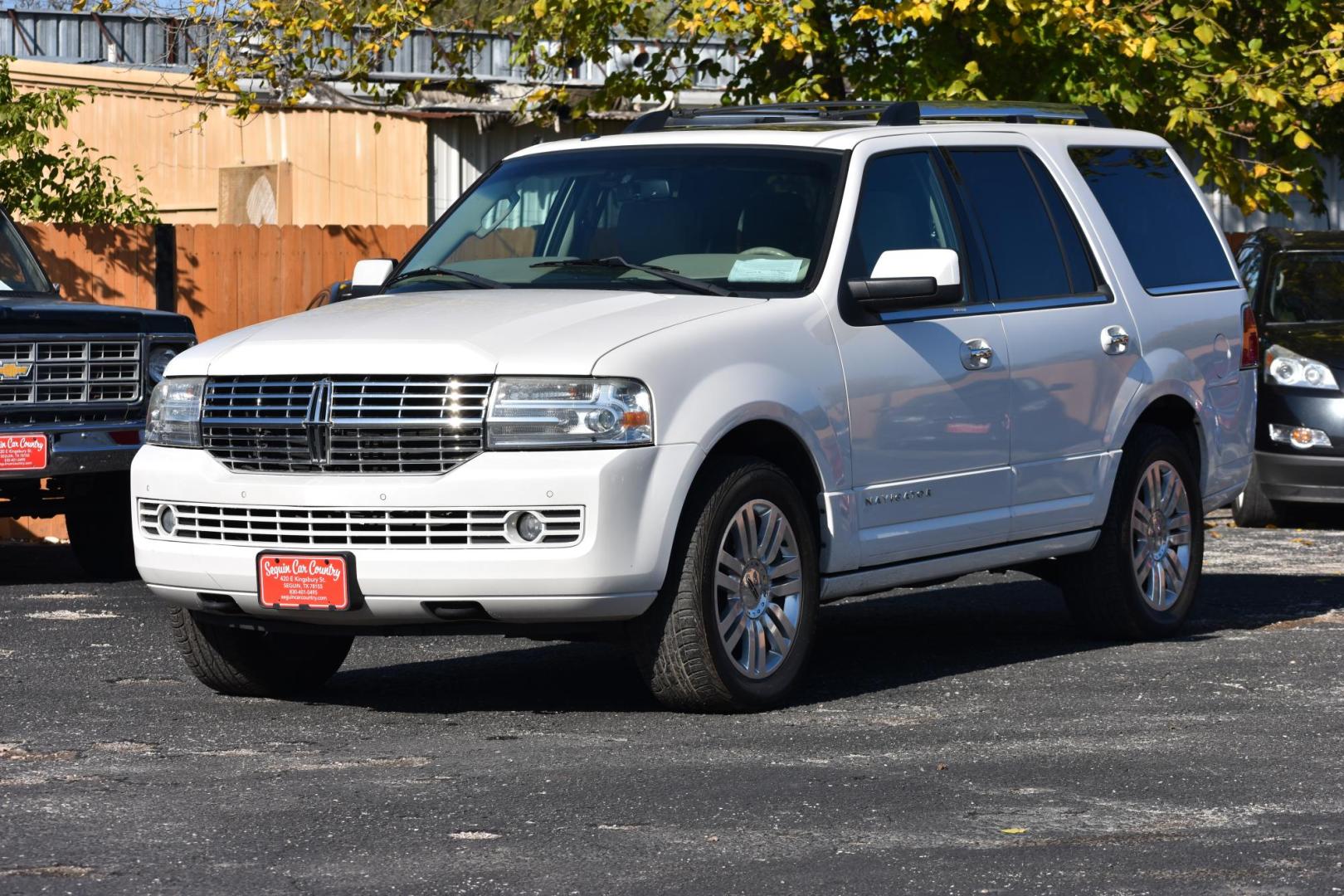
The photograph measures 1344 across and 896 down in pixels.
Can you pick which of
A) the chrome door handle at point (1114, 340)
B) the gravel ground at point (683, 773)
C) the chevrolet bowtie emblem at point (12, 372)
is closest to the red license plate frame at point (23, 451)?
the chevrolet bowtie emblem at point (12, 372)

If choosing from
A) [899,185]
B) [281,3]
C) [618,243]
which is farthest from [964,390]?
[281,3]

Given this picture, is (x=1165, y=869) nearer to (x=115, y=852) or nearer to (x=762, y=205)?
(x=115, y=852)

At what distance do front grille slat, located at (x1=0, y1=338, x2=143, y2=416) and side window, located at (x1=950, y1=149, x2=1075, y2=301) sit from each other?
5351mm

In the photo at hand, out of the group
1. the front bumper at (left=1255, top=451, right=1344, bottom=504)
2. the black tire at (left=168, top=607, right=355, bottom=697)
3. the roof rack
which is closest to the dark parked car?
the front bumper at (left=1255, top=451, right=1344, bottom=504)

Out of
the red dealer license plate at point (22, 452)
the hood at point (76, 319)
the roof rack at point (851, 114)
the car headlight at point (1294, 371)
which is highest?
the roof rack at point (851, 114)

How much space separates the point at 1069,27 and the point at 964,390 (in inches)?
274

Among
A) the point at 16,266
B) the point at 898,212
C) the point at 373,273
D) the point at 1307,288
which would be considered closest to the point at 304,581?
the point at 373,273

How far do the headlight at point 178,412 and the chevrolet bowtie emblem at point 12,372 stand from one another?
4.43 metres

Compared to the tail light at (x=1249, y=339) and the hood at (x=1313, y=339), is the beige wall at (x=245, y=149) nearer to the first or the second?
the hood at (x=1313, y=339)

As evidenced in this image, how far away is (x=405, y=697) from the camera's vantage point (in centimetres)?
811

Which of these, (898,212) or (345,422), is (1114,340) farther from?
(345,422)

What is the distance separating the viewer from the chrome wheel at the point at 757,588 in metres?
7.40

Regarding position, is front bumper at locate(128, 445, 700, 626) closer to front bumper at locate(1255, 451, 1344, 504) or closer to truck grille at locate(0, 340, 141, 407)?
truck grille at locate(0, 340, 141, 407)

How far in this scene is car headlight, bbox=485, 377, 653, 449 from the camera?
6.95 meters
